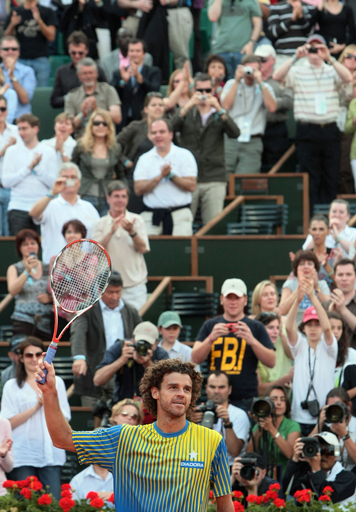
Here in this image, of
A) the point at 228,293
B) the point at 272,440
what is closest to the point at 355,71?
the point at 228,293

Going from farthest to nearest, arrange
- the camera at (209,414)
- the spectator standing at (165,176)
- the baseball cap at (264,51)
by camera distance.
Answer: the baseball cap at (264,51)
the spectator standing at (165,176)
the camera at (209,414)

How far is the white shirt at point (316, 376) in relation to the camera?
26.6 feet

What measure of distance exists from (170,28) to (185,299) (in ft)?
18.7

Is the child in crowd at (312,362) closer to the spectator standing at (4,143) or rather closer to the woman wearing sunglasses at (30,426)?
the woman wearing sunglasses at (30,426)

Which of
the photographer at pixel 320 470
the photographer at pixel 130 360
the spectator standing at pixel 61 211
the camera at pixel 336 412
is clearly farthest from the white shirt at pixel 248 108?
the photographer at pixel 320 470

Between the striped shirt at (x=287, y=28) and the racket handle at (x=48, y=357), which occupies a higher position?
the striped shirt at (x=287, y=28)

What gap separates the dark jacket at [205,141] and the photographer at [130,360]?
13.9 ft

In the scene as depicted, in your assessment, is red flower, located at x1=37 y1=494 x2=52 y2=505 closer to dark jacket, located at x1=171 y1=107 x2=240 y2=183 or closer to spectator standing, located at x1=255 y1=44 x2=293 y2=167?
dark jacket, located at x1=171 y1=107 x2=240 y2=183

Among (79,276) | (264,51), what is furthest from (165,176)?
(79,276)

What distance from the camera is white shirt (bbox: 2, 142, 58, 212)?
11219 millimetres

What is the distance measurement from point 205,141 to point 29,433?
5324 mm

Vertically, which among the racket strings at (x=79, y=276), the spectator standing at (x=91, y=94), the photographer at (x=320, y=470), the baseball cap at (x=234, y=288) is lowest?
the photographer at (x=320, y=470)

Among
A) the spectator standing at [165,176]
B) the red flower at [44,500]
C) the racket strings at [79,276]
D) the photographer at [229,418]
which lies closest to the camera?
the racket strings at [79,276]

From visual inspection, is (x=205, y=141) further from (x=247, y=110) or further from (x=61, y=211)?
(x=61, y=211)
